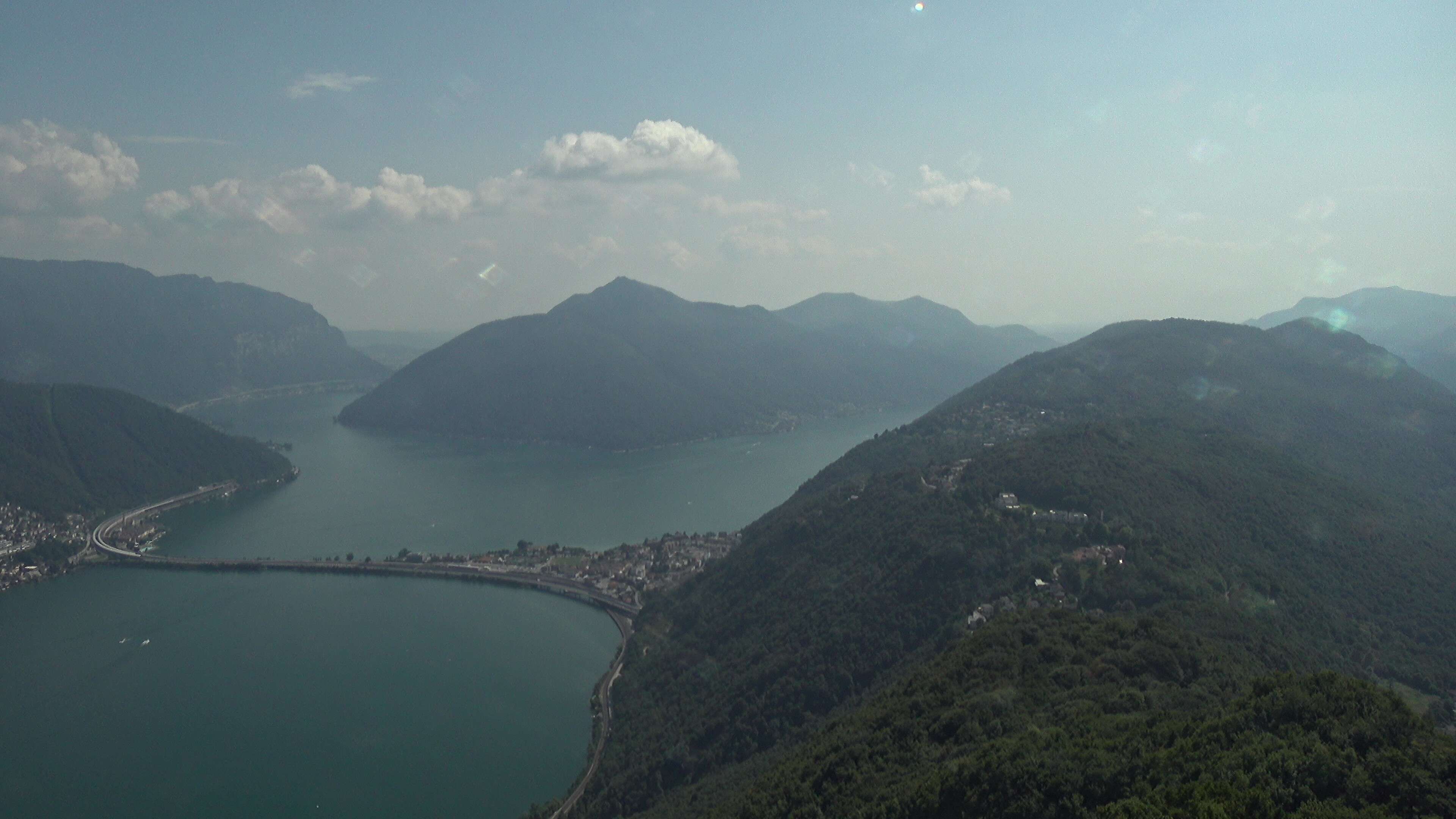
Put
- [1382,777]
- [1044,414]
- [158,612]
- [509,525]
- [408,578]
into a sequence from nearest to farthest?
[1382,777]
[158,612]
[408,578]
[1044,414]
[509,525]

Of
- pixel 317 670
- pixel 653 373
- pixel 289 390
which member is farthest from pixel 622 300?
pixel 317 670

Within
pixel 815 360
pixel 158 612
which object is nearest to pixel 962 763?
pixel 158 612

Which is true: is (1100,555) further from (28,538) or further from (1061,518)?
(28,538)

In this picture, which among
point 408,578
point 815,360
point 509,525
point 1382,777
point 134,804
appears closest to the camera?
point 1382,777

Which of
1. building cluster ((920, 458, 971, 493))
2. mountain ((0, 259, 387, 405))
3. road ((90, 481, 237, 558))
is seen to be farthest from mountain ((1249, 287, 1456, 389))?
mountain ((0, 259, 387, 405))

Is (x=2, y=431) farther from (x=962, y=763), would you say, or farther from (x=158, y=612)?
(x=962, y=763)

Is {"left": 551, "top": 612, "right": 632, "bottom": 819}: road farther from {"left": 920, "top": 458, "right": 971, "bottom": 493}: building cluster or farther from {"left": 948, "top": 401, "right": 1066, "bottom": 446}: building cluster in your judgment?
{"left": 948, "top": 401, "right": 1066, "bottom": 446}: building cluster

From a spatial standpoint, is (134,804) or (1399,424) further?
(1399,424)
